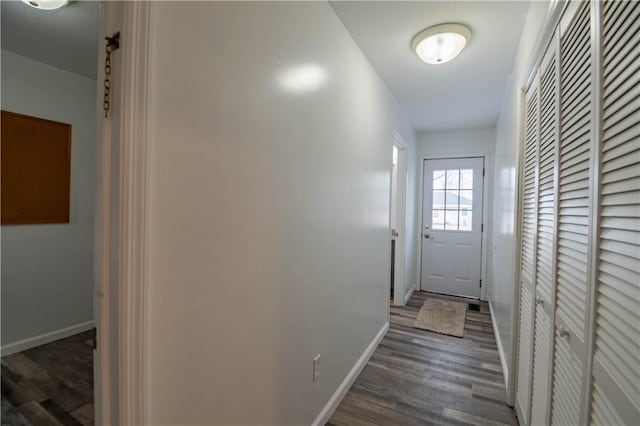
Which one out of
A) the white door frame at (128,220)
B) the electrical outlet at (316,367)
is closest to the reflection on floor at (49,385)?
the electrical outlet at (316,367)

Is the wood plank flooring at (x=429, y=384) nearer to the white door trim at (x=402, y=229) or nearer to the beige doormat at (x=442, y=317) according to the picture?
the beige doormat at (x=442, y=317)

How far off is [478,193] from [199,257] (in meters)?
4.18

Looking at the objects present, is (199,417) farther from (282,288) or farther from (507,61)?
(507,61)

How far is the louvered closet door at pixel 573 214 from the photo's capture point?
2.92 feet

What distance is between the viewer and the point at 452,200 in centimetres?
432

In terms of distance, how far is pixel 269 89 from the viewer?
1.19 m

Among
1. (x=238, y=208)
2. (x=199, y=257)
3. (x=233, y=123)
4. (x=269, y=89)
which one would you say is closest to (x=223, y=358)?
(x=199, y=257)

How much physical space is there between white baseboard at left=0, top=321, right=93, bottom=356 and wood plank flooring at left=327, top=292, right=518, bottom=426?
2705mm

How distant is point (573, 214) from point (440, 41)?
4.72 ft

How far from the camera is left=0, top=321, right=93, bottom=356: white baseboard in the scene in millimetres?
2457

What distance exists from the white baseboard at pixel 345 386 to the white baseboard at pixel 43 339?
2647mm

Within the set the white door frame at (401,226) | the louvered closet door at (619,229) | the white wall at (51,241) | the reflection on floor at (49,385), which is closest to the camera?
the louvered closet door at (619,229)

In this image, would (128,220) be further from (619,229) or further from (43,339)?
(43,339)

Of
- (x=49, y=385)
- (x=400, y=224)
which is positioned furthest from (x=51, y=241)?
(x=400, y=224)
